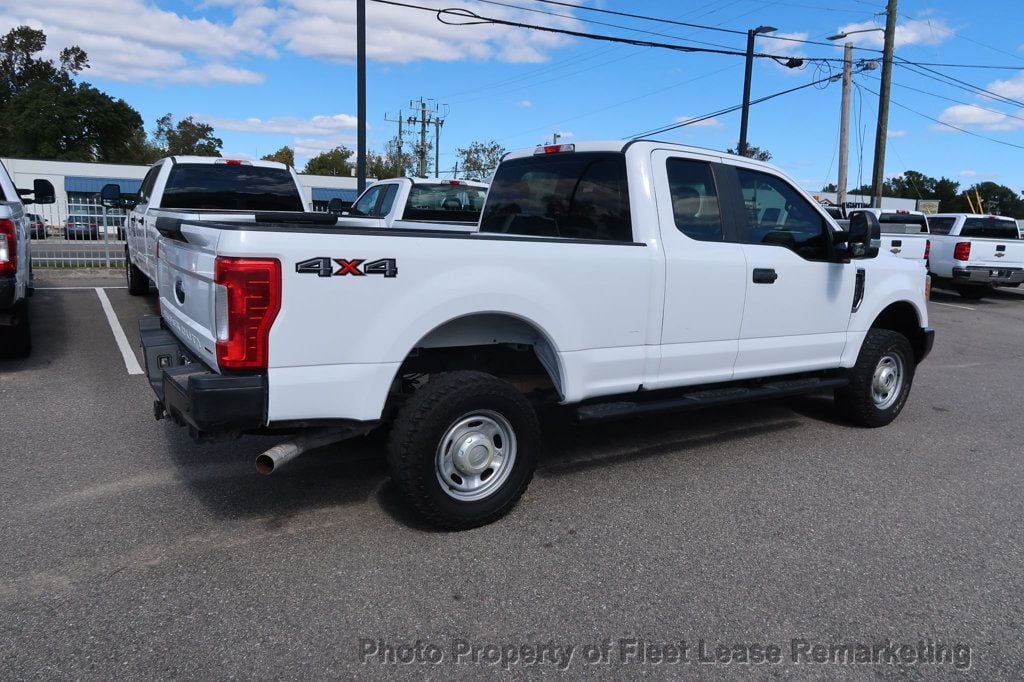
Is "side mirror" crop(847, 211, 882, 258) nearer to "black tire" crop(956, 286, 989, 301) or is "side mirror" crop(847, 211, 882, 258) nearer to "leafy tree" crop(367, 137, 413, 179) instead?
"black tire" crop(956, 286, 989, 301)

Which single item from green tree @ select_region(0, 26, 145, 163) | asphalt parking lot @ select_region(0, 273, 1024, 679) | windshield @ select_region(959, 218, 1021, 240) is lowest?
asphalt parking lot @ select_region(0, 273, 1024, 679)

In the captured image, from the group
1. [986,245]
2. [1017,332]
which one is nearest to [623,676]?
[1017,332]

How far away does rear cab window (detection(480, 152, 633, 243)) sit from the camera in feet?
15.0

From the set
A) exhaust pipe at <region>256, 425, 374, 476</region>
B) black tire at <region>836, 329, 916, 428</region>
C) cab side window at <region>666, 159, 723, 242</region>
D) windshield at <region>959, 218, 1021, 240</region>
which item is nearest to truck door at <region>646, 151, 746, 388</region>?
cab side window at <region>666, 159, 723, 242</region>

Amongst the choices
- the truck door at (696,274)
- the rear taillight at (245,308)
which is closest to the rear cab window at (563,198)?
the truck door at (696,274)

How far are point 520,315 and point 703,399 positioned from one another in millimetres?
1511

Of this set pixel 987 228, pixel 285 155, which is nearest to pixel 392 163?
pixel 285 155

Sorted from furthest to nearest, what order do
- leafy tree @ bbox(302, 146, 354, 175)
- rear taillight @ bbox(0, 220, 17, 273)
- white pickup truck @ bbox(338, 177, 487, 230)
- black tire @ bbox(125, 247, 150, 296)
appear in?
leafy tree @ bbox(302, 146, 354, 175), black tire @ bbox(125, 247, 150, 296), white pickup truck @ bbox(338, 177, 487, 230), rear taillight @ bbox(0, 220, 17, 273)

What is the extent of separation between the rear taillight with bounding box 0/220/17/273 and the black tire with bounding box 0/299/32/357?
2.01ft

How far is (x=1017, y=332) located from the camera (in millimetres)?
12508

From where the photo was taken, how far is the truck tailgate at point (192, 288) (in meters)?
3.32

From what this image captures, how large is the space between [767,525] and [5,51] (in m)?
99.8

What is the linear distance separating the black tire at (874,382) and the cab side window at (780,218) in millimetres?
1039

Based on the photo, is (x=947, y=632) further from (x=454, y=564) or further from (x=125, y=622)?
(x=125, y=622)
